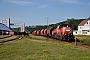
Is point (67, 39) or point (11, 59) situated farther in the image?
point (67, 39)

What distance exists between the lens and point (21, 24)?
137000mm

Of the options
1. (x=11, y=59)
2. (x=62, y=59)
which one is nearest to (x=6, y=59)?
(x=11, y=59)

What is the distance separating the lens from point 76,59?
41.9 feet

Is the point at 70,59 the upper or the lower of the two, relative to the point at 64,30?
lower

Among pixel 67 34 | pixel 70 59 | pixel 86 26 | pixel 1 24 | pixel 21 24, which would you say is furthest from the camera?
pixel 21 24

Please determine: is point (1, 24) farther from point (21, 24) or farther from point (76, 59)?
point (76, 59)

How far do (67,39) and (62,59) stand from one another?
2329 centimetres

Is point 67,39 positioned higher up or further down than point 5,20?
further down

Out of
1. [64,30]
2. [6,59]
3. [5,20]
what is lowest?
[6,59]

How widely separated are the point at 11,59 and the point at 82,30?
96817 millimetres

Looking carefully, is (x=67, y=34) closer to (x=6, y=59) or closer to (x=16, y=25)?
(x=6, y=59)

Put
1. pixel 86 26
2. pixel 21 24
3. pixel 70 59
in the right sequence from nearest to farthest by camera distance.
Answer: pixel 70 59
pixel 86 26
pixel 21 24

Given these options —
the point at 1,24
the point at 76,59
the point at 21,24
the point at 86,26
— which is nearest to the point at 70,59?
the point at 76,59

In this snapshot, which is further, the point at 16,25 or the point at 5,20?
the point at 16,25
